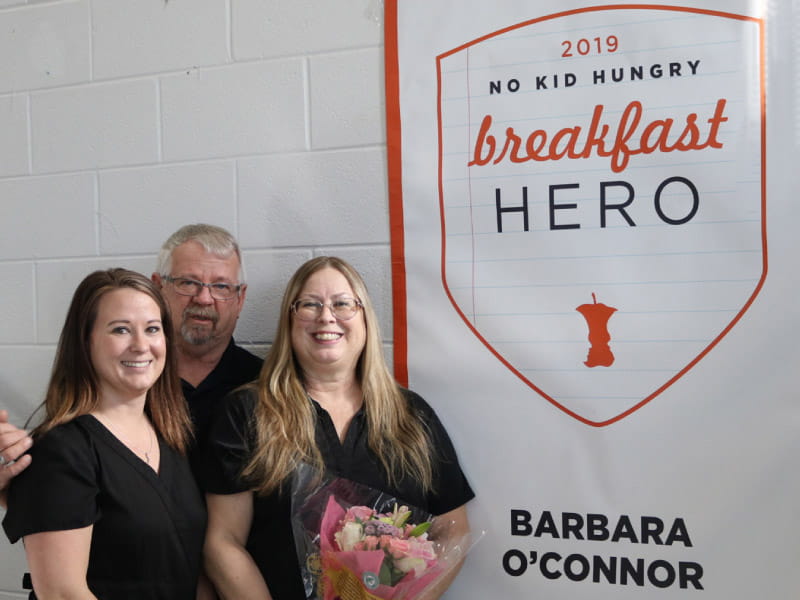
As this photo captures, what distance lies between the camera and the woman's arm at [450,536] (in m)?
1.35

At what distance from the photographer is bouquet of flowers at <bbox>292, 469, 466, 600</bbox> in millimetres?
1160

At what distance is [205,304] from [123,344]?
35 cm

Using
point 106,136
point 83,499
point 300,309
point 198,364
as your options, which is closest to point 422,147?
point 300,309

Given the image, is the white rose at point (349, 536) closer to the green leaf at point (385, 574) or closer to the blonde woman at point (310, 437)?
the green leaf at point (385, 574)

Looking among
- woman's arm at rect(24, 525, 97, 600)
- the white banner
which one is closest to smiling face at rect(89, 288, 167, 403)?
woman's arm at rect(24, 525, 97, 600)

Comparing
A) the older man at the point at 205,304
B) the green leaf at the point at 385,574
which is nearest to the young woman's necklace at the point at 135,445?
the older man at the point at 205,304

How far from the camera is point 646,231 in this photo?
61.2 inches

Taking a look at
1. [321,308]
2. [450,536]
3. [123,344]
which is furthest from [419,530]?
[123,344]

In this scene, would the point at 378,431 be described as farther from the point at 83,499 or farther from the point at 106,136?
the point at 106,136

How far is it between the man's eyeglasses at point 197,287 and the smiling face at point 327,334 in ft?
0.77

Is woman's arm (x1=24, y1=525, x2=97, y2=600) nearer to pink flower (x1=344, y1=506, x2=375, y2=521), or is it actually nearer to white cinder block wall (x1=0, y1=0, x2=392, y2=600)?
pink flower (x1=344, y1=506, x2=375, y2=521)

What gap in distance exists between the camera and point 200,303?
167 centimetres

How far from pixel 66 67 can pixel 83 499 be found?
1205 mm

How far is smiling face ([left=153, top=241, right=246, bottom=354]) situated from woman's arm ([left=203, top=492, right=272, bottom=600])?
37 centimetres
